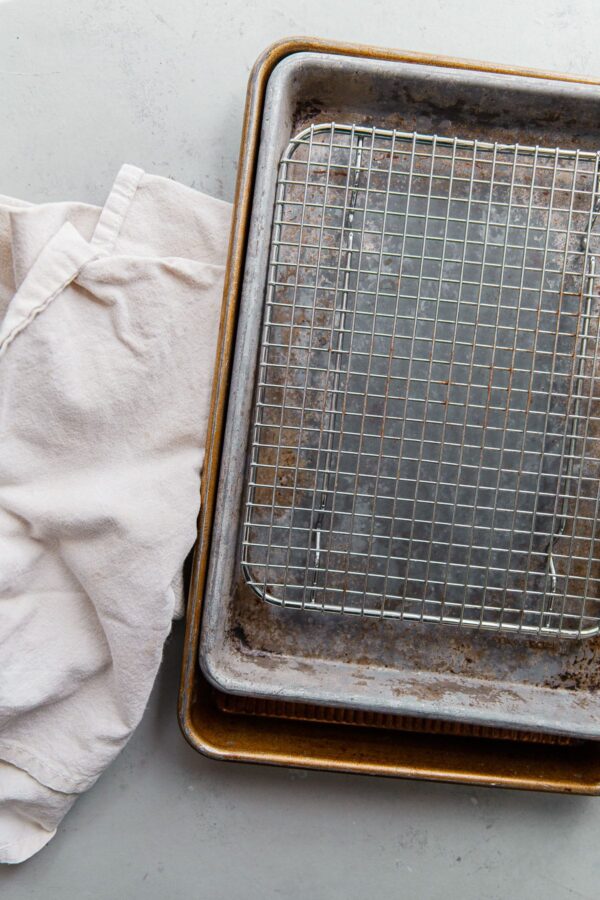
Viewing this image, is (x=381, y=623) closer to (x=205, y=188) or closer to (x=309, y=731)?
(x=309, y=731)

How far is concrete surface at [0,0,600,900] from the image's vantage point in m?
0.64

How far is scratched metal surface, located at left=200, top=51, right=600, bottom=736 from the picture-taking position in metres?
0.56

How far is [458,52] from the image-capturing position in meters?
0.64

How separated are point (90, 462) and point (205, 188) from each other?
266mm

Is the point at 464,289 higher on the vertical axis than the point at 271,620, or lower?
higher

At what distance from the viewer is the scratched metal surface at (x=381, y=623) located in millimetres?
558

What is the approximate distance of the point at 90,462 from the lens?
1.89 ft

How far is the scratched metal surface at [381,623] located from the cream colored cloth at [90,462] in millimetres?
45

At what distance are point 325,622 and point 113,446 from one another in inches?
9.4

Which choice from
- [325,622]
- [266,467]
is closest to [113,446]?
[266,467]

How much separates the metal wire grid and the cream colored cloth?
0.24 feet

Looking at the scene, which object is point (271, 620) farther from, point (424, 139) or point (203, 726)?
point (424, 139)

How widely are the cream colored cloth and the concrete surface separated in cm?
6

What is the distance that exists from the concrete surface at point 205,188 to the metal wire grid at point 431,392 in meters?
0.12
